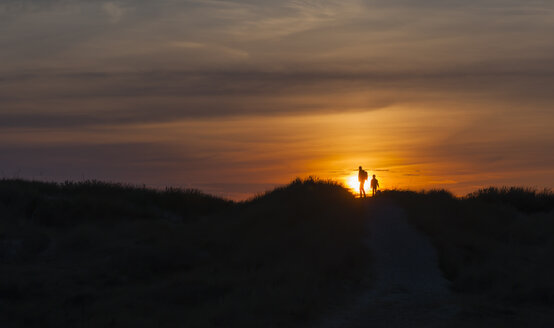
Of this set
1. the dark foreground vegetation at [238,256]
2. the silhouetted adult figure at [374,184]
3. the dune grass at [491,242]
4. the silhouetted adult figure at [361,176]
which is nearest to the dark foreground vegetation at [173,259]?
the dark foreground vegetation at [238,256]

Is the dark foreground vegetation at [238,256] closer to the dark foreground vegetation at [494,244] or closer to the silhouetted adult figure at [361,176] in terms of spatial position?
the dark foreground vegetation at [494,244]

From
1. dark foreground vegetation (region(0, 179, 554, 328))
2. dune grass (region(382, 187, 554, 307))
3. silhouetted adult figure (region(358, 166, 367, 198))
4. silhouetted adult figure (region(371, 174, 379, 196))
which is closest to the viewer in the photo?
dark foreground vegetation (region(0, 179, 554, 328))

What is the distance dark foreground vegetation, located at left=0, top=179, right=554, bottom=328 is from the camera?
15.5 meters

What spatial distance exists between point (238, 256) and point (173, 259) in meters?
2.39

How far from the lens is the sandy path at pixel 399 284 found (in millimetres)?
13953

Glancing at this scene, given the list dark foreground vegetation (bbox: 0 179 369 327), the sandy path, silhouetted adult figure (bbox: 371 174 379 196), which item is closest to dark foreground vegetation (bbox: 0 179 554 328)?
dark foreground vegetation (bbox: 0 179 369 327)

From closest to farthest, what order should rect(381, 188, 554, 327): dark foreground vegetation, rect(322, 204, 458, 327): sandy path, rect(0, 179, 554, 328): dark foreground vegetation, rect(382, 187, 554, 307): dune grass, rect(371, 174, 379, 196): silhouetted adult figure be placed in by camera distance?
rect(322, 204, 458, 327): sandy path, rect(0, 179, 554, 328): dark foreground vegetation, rect(381, 188, 554, 327): dark foreground vegetation, rect(382, 187, 554, 307): dune grass, rect(371, 174, 379, 196): silhouetted adult figure

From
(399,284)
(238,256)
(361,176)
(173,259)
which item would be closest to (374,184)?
(361,176)

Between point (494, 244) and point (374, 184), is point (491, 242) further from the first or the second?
point (374, 184)

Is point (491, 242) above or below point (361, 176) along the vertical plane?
below

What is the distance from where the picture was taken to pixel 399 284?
1753cm

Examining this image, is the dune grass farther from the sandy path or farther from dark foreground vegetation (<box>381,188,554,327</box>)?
the sandy path

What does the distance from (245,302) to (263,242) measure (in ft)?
27.3

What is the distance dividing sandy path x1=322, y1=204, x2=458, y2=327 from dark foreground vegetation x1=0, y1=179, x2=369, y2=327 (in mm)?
680
